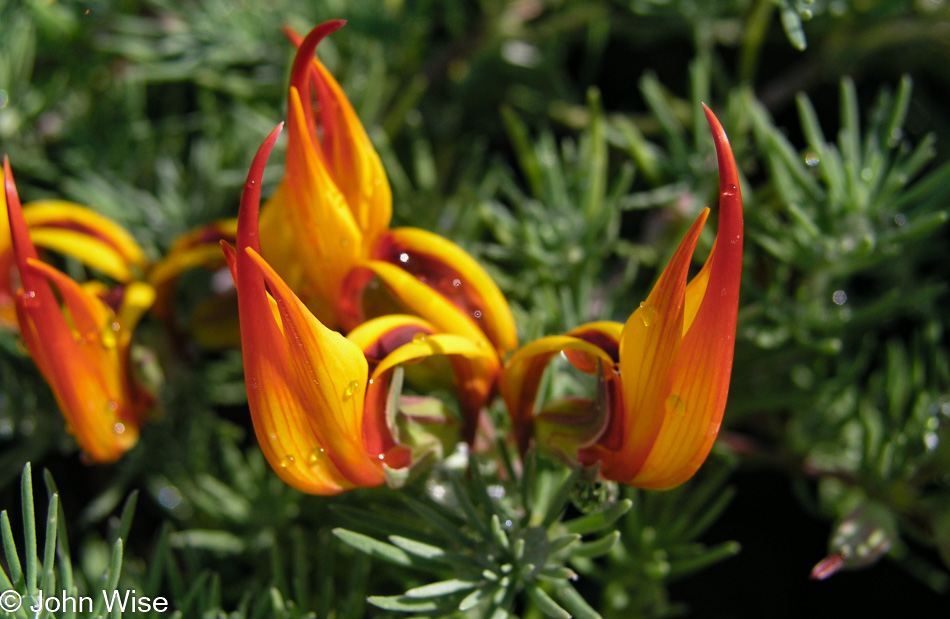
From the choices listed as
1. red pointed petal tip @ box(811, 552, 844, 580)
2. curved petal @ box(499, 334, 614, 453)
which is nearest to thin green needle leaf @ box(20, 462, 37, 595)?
curved petal @ box(499, 334, 614, 453)

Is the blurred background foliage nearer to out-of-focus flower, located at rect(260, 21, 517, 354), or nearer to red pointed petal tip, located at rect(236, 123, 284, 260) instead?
out-of-focus flower, located at rect(260, 21, 517, 354)

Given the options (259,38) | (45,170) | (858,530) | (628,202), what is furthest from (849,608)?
(45,170)

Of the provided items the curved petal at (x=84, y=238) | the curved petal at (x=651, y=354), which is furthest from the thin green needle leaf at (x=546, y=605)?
the curved petal at (x=84, y=238)

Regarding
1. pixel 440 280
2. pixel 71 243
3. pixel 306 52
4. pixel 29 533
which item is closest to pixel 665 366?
pixel 440 280

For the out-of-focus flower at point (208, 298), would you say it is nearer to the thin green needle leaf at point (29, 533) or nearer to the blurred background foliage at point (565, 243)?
the blurred background foliage at point (565, 243)

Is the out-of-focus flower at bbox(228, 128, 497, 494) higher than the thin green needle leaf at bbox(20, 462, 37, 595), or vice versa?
the out-of-focus flower at bbox(228, 128, 497, 494)

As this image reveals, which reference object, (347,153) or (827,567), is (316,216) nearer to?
(347,153)

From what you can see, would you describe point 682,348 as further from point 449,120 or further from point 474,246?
point 449,120
